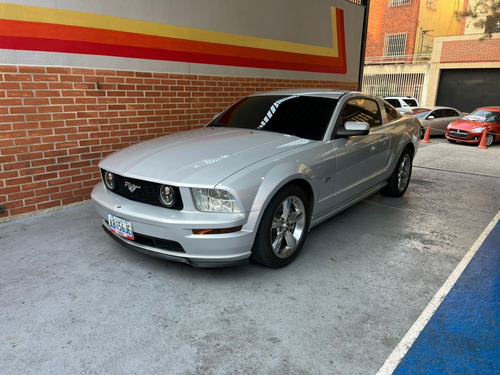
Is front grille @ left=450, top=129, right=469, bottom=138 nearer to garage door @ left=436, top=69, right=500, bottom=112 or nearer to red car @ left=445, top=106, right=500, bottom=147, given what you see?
red car @ left=445, top=106, right=500, bottom=147

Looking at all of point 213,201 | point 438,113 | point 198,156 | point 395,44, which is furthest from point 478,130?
point 395,44

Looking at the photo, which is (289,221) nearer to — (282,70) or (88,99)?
(88,99)

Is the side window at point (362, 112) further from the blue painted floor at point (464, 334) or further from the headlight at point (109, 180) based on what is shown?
the headlight at point (109, 180)

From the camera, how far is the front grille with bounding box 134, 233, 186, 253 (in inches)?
114

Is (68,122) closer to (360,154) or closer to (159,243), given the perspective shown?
(159,243)

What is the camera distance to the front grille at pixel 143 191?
2893mm

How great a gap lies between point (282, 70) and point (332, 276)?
539 cm

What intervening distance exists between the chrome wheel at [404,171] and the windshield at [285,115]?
195 centimetres

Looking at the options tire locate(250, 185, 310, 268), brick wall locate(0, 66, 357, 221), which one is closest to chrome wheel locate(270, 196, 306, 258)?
tire locate(250, 185, 310, 268)

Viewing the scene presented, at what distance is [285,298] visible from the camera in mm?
2896

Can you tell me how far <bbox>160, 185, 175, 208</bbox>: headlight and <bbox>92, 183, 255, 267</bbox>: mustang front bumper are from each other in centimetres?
5

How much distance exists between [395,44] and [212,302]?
98.4 feet

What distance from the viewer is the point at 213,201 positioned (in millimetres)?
2830

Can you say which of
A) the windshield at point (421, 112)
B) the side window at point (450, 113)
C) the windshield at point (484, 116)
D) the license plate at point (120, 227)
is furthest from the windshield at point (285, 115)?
the side window at point (450, 113)
